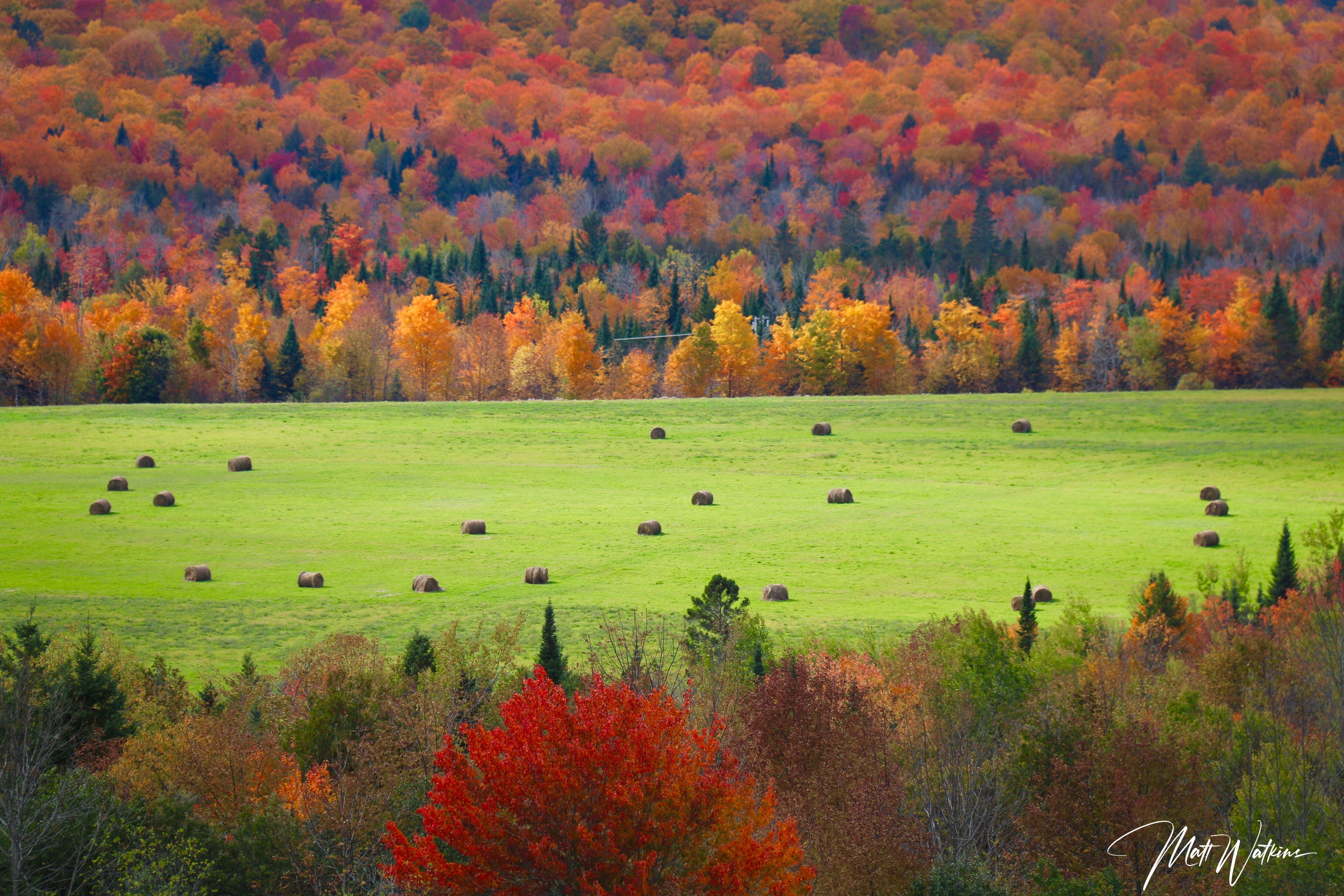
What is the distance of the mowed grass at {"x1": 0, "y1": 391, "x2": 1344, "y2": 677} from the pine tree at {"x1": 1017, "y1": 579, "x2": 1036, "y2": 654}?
162 centimetres

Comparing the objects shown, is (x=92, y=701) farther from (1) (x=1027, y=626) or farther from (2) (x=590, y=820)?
(1) (x=1027, y=626)

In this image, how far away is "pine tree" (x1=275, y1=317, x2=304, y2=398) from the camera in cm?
13088

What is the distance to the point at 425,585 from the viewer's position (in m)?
45.8

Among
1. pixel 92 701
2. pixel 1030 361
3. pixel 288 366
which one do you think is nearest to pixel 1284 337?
pixel 1030 361

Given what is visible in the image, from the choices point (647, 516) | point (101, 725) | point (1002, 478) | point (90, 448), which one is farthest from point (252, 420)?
point (101, 725)

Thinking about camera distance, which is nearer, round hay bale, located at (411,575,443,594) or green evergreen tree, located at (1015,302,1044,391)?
round hay bale, located at (411,575,443,594)

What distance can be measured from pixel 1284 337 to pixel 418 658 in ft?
388

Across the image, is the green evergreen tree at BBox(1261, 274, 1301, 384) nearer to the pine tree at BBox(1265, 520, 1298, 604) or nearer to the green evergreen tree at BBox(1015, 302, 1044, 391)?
the green evergreen tree at BBox(1015, 302, 1044, 391)

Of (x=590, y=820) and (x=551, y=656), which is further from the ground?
(x=590, y=820)

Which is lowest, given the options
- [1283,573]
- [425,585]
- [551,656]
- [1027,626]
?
[1283,573]

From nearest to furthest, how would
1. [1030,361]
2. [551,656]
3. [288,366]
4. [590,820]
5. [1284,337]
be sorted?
[590,820] < [551,656] < [288,366] < [1284,337] < [1030,361]

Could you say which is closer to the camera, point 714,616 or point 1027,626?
point 1027,626

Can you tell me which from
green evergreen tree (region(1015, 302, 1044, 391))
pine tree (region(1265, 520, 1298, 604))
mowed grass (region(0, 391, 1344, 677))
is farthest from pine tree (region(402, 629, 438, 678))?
green evergreen tree (region(1015, 302, 1044, 391))

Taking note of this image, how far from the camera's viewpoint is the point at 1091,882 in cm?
2625
